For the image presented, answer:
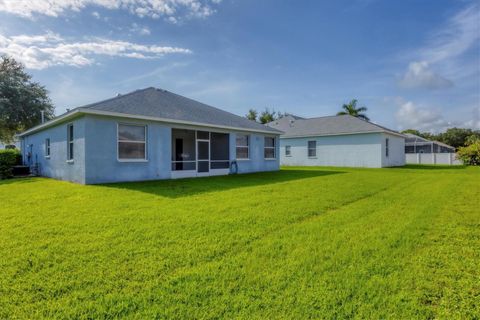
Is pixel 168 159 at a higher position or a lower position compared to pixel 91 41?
lower

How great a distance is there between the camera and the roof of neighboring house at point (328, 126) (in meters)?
22.4

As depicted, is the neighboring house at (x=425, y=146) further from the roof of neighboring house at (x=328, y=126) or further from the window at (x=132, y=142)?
the window at (x=132, y=142)

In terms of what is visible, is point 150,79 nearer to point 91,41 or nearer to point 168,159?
point 91,41

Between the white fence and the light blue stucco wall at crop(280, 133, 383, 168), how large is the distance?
14005 mm

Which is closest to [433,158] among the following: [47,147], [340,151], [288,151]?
[340,151]

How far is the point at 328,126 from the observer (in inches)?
987

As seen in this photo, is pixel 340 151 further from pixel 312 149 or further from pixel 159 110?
pixel 159 110

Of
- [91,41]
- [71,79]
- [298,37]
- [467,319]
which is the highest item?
[298,37]

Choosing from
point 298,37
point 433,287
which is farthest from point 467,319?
point 298,37

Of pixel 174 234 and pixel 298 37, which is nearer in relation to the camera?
pixel 174 234

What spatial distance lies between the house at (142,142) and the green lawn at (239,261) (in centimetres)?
451

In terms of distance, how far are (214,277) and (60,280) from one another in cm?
171

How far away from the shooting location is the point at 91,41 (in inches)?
559

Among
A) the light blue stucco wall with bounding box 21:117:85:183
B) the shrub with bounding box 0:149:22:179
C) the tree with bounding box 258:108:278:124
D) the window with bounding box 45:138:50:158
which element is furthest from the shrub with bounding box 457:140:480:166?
the shrub with bounding box 0:149:22:179
